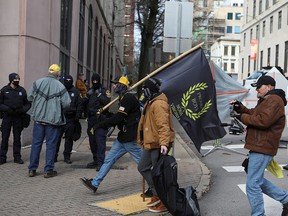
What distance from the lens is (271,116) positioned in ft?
A: 15.3

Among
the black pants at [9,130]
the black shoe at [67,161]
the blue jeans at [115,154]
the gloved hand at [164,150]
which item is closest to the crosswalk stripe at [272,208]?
the gloved hand at [164,150]

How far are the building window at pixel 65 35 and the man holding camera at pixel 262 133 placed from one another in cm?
959

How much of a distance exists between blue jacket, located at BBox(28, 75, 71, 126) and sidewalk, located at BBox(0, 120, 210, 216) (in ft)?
3.49

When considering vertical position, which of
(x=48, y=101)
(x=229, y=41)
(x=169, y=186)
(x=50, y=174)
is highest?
(x=229, y=41)

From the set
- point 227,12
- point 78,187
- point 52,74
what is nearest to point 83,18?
point 52,74

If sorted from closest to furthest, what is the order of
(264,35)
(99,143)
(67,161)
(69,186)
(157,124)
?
1. (157,124)
2. (69,186)
3. (99,143)
4. (67,161)
5. (264,35)

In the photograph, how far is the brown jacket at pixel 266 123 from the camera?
184 inches

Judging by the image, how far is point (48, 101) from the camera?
7.17m

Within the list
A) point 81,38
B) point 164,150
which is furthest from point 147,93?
point 81,38

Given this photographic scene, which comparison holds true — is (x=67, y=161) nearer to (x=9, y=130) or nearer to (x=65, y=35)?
(x=9, y=130)

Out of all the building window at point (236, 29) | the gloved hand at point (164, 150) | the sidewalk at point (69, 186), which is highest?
the building window at point (236, 29)

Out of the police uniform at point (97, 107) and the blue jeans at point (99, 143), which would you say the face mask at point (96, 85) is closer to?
the police uniform at point (97, 107)

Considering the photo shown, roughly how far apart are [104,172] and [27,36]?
5728mm

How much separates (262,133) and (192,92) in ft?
6.01
